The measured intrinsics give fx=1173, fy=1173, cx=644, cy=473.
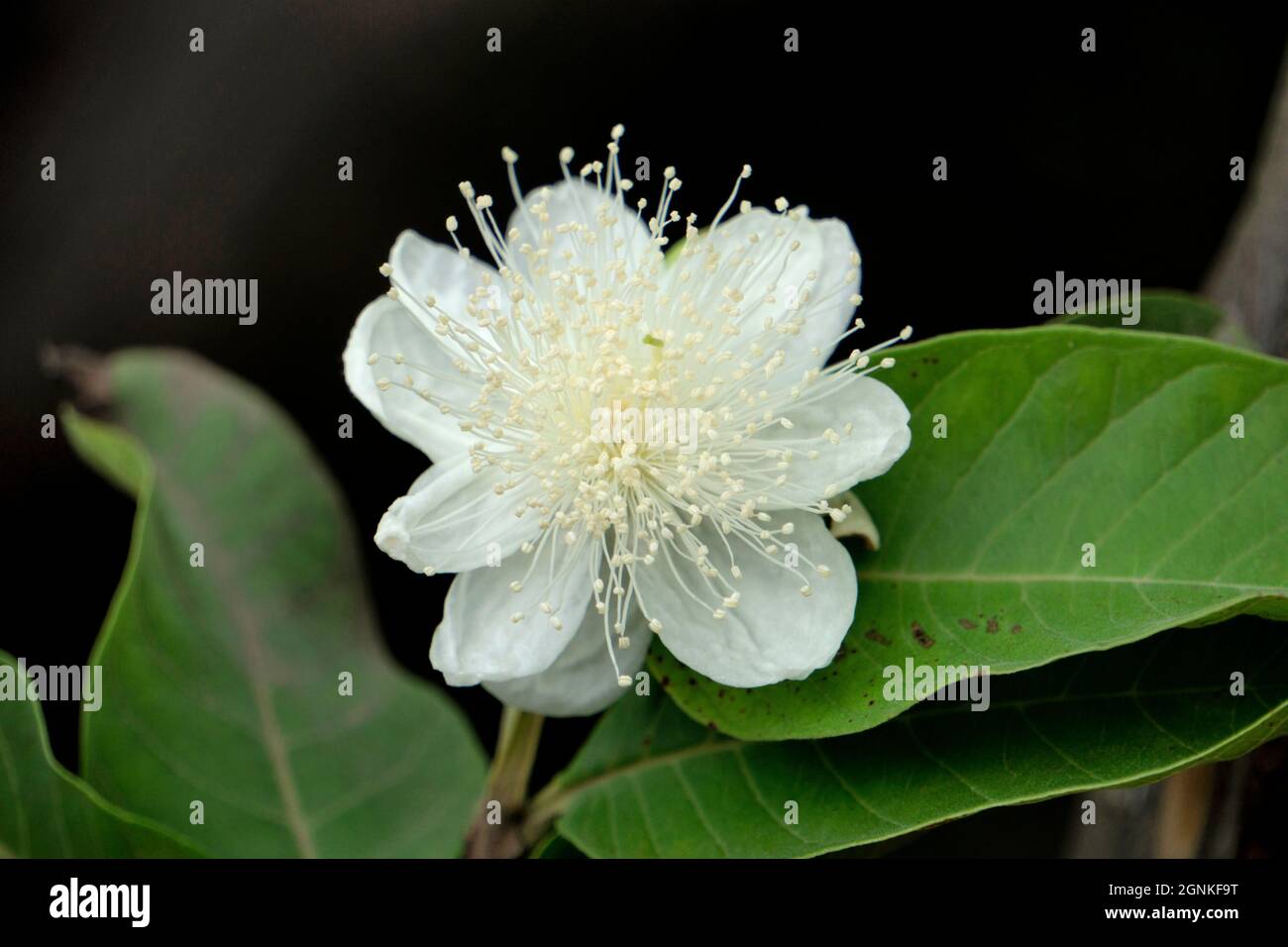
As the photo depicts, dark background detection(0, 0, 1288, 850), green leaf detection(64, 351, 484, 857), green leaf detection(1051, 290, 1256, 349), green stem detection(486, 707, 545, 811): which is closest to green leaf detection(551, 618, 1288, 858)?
green stem detection(486, 707, 545, 811)

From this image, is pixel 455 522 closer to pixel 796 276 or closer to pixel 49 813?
pixel 796 276

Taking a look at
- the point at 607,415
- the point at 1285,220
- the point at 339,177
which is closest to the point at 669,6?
the point at 339,177

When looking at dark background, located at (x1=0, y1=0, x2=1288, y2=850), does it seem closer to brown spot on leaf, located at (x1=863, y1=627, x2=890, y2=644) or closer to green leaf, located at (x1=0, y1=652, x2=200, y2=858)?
green leaf, located at (x1=0, y1=652, x2=200, y2=858)

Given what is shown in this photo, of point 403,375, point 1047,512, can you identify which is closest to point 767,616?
point 1047,512
